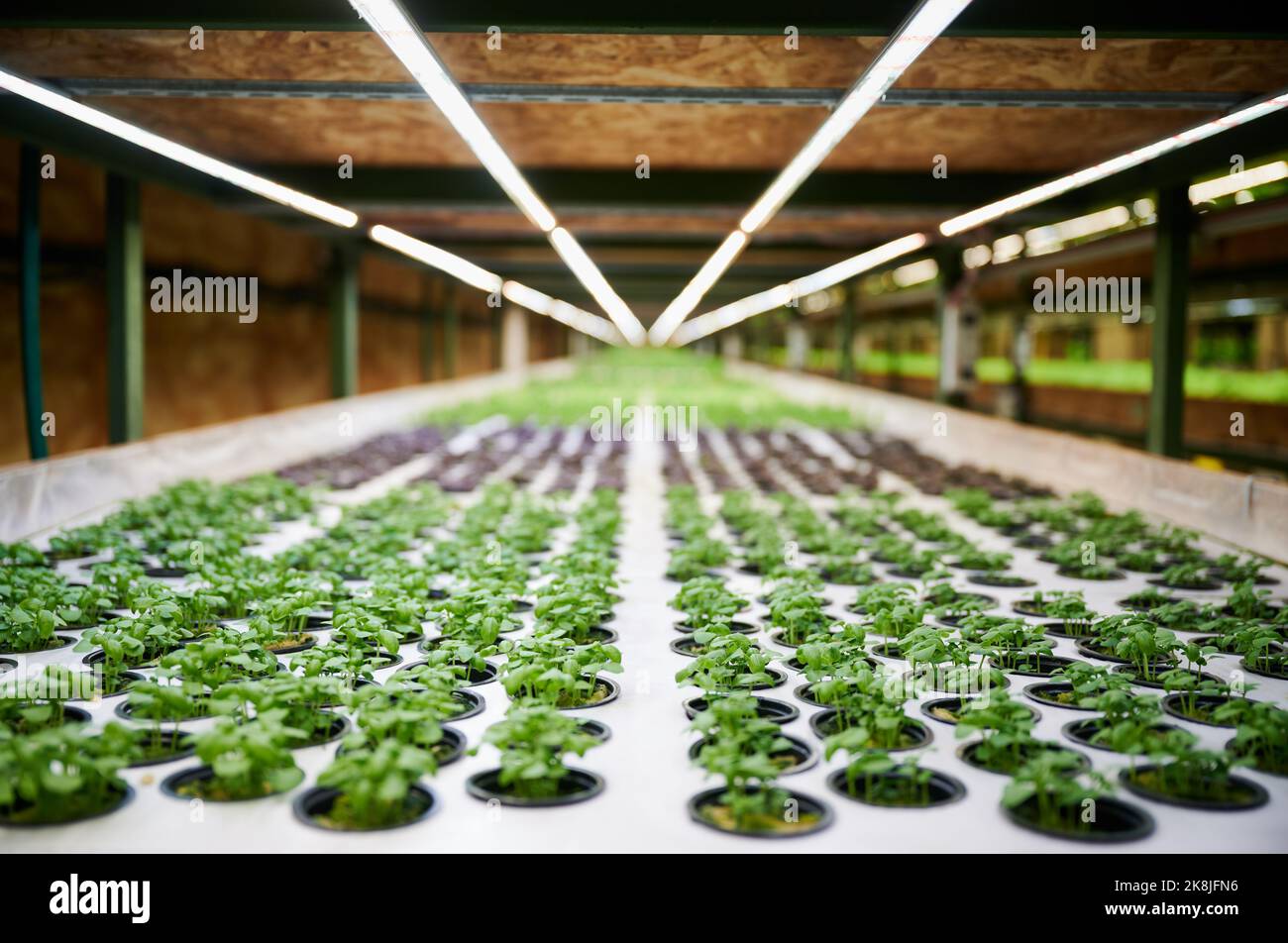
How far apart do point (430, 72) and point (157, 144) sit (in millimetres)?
3176

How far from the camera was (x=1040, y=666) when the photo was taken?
475cm

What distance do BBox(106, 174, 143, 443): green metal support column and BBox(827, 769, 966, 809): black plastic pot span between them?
26.5 ft

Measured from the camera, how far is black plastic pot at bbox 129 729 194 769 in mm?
3472

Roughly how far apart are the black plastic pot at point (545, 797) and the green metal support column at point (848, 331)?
19.7 meters

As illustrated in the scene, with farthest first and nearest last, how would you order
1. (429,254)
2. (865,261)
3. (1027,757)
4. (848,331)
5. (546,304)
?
(546,304) → (848,331) → (865,261) → (429,254) → (1027,757)

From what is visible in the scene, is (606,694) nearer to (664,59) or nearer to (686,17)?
(686,17)

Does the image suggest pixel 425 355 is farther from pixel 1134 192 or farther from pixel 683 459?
pixel 1134 192

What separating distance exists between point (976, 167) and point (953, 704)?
7294 mm

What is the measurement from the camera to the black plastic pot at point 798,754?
11.6 ft

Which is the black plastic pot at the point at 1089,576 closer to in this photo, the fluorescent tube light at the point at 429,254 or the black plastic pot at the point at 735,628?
the black plastic pot at the point at 735,628

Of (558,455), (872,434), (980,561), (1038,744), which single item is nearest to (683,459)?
(558,455)

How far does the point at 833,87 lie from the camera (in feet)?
21.4

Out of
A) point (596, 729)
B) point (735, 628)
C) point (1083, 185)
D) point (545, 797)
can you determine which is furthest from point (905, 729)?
point (1083, 185)

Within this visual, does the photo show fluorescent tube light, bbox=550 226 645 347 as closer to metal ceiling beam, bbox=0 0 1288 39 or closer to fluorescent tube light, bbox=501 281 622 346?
fluorescent tube light, bbox=501 281 622 346
